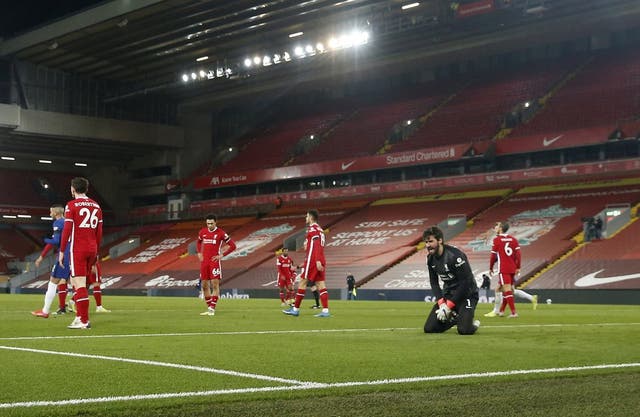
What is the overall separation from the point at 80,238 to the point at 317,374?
6289 millimetres

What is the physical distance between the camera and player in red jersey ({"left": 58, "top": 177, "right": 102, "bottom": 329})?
39.0 feet

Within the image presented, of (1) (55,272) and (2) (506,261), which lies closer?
(1) (55,272)

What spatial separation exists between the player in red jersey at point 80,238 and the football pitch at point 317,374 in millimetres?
699

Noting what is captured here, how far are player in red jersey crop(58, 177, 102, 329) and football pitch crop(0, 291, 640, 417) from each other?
70cm

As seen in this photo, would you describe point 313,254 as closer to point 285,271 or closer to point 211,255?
point 211,255

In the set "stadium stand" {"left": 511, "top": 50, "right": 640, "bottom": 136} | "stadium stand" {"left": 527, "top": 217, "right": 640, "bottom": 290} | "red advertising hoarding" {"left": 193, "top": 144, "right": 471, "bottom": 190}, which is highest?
"stadium stand" {"left": 511, "top": 50, "right": 640, "bottom": 136}

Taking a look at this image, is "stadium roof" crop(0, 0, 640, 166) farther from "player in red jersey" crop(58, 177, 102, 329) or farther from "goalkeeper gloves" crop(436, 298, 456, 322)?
"player in red jersey" crop(58, 177, 102, 329)

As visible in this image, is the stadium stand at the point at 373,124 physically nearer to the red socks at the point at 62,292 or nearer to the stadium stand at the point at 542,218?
the stadium stand at the point at 542,218

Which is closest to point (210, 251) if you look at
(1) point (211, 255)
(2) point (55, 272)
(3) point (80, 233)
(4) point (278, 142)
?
(1) point (211, 255)

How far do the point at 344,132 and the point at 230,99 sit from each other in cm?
929

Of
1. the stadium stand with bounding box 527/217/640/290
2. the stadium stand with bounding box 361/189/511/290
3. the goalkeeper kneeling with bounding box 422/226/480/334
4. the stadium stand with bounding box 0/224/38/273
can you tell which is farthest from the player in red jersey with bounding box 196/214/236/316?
the stadium stand with bounding box 0/224/38/273

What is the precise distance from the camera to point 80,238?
470 inches

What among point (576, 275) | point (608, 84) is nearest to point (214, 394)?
point (576, 275)

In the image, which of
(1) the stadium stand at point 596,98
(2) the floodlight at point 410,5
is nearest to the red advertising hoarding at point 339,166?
(1) the stadium stand at point 596,98
